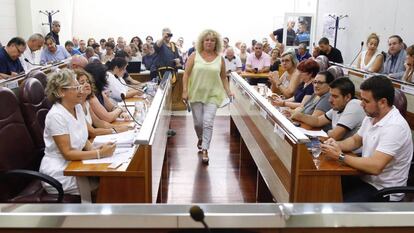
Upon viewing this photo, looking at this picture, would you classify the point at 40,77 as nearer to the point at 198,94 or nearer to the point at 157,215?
the point at 198,94

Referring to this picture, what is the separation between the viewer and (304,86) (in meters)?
4.06

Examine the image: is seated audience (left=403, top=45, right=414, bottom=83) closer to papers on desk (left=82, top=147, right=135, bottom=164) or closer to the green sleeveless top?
the green sleeveless top

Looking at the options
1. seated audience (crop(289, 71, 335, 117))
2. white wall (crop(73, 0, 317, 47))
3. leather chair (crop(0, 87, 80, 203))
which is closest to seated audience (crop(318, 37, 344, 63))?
seated audience (crop(289, 71, 335, 117))

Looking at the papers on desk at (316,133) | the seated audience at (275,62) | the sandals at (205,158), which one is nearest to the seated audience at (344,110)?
the papers on desk at (316,133)

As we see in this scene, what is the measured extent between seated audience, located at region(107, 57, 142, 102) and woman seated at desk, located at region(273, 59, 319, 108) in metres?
1.57

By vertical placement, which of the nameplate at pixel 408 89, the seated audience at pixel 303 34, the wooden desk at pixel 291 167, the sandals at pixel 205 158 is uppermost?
the seated audience at pixel 303 34

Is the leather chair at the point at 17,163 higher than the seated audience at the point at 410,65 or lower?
lower

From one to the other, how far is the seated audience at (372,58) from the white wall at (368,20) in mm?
1379

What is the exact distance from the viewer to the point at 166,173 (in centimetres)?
427

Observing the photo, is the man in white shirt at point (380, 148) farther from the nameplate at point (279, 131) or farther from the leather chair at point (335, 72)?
the leather chair at point (335, 72)

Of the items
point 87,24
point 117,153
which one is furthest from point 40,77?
point 87,24

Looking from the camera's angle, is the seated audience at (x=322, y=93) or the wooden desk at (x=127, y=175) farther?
the seated audience at (x=322, y=93)

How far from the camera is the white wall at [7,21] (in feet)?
28.1
